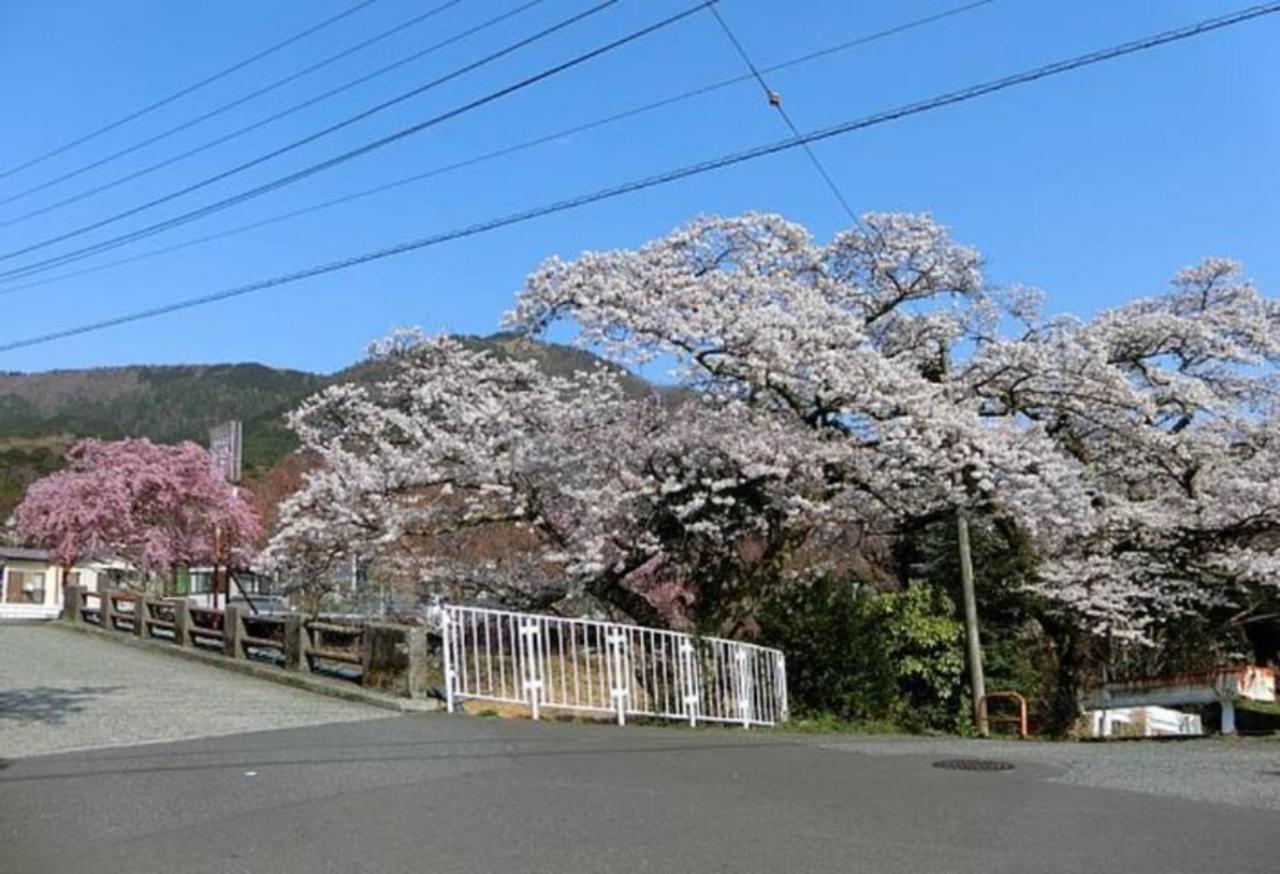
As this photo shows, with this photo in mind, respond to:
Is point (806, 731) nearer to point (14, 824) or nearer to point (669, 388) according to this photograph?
point (669, 388)

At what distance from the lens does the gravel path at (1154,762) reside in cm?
830

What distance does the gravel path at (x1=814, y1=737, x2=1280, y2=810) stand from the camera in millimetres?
8305

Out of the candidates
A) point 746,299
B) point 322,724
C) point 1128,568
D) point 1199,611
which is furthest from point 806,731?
point 1199,611

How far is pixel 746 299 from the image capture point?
59.5 feet

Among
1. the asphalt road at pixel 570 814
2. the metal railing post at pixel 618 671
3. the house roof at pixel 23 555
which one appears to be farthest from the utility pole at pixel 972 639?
the house roof at pixel 23 555

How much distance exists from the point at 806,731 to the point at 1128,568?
384 inches

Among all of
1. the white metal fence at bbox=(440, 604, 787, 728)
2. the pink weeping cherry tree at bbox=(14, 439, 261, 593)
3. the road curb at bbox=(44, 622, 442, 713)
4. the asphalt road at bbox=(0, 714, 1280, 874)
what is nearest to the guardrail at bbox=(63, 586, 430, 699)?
the road curb at bbox=(44, 622, 442, 713)

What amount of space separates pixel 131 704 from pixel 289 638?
3142 millimetres

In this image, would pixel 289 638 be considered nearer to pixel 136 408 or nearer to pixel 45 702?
pixel 45 702

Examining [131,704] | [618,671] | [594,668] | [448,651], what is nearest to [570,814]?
[448,651]

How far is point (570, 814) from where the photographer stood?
7246 millimetres

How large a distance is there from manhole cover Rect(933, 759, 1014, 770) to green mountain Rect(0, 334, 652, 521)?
165 feet

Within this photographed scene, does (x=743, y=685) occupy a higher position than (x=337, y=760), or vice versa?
(x=337, y=760)

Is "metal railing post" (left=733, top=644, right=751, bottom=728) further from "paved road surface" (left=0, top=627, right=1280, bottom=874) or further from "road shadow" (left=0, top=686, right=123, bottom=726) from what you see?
"road shadow" (left=0, top=686, right=123, bottom=726)
